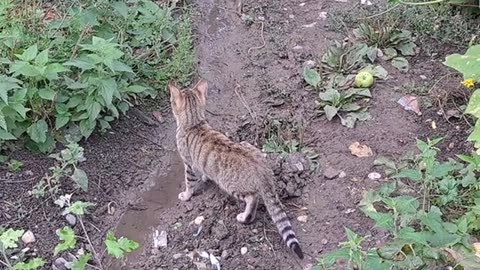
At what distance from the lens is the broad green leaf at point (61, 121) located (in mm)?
4910

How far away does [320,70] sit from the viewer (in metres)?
5.61

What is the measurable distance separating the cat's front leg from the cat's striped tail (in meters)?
0.64

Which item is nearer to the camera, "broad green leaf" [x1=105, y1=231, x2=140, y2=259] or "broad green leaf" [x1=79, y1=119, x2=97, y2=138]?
"broad green leaf" [x1=105, y1=231, x2=140, y2=259]

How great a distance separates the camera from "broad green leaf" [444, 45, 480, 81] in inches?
164

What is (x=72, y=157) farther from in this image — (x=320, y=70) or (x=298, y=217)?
(x=320, y=70)

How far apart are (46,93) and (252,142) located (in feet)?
4.51

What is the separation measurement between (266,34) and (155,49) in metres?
0.98

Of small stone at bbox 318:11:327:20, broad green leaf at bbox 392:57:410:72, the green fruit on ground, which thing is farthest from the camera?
small stone at bbox 318:11:327:20

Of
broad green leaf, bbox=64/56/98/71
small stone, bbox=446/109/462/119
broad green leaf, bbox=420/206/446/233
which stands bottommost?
small stone, bbox=446/109/462/119

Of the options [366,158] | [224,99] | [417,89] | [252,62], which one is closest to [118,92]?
[224,99]

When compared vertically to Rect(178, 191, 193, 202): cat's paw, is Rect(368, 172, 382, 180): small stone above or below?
below

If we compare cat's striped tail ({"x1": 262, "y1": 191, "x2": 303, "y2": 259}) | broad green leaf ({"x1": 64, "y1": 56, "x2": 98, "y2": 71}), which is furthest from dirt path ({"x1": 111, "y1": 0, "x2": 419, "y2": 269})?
broad green leaf ({"x1": 64, "y1": 56, "x2": 98, "y2": 71})

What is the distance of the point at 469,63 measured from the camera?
4180mm

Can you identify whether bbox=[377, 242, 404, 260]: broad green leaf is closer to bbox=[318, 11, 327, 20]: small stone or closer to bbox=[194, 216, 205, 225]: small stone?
bbox=[194, 216, 205, 225]: small stone
